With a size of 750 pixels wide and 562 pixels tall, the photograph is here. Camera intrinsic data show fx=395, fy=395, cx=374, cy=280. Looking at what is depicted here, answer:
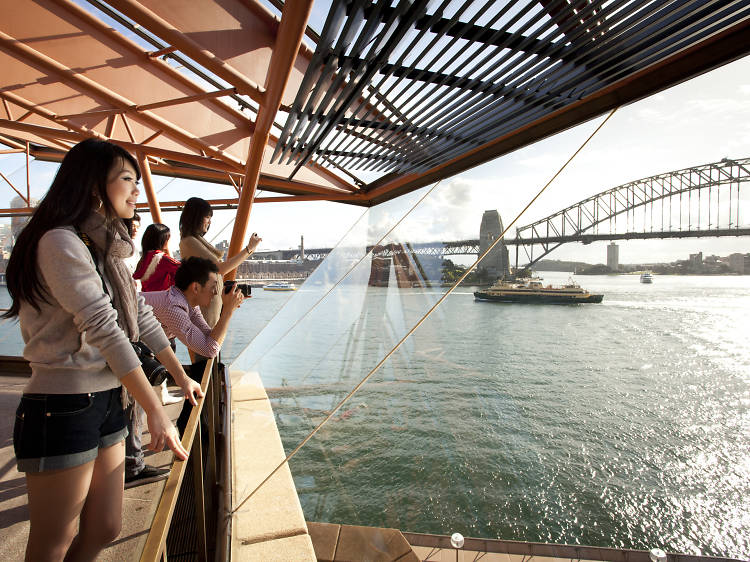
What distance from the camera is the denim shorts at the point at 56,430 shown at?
1.91ft

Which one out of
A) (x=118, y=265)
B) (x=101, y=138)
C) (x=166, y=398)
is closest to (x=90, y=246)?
(x=118, y=265)

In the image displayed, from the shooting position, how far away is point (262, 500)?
203 centimetres

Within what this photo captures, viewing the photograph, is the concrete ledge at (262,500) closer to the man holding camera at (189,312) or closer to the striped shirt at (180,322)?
the man holding camera at (189,312)

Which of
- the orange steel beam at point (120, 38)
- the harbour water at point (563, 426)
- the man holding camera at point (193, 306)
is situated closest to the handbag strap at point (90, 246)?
the man holding camera at point (193, 306)

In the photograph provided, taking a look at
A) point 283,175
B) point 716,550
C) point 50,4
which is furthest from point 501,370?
point 50,4

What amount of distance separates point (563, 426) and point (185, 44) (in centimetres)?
3349

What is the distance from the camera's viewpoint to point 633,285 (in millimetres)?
39250

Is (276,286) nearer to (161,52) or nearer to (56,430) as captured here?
(161,52)


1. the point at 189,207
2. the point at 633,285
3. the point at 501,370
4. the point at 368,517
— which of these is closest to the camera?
the point at 189,207

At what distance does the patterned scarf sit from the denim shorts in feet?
0.44

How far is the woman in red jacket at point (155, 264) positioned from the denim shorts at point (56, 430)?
123 cm

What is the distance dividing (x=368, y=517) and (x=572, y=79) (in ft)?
64.1

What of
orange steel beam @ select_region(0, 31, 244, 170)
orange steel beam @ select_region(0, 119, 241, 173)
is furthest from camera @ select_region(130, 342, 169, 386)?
orange steel beam @ select_region(0, 119, 241, 173)

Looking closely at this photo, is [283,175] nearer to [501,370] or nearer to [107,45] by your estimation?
[107,45]
